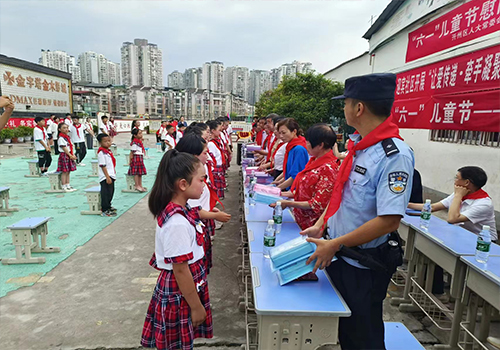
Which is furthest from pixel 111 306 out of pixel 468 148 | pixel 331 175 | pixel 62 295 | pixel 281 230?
pixel 468 148

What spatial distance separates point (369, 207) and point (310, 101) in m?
10.6

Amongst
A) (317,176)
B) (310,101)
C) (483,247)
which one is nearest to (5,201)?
(317,176)

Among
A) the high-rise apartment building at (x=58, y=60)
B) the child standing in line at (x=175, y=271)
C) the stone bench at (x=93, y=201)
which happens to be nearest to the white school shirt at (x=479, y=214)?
the child standing in line at (x=175, y=271)

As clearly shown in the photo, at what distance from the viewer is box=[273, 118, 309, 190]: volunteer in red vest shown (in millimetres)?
3518

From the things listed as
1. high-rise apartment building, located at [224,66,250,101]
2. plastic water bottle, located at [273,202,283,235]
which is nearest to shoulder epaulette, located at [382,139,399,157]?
plastic water bottle, located at [273,202,283,235]

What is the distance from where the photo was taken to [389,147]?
146 cm

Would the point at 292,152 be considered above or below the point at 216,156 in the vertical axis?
above

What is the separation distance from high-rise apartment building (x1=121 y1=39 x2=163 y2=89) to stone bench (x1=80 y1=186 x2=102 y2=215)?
250ft

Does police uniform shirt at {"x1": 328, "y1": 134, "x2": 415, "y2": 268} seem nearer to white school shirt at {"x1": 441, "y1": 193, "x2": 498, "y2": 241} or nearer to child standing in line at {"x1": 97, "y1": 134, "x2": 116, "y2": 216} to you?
white school shirt at {"x1": 441, "y1": 193, "x2": 498, "y2": 241}

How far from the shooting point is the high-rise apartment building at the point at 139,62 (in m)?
75.4

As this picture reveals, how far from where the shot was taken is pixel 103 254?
13.2ft

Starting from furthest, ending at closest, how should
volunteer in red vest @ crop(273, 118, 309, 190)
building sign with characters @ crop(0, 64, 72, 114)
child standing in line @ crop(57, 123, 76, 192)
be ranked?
1. building sign with characters @ crop(0, 64, 72, 114)
2. child standing in line @ crop(57, 123, 76, 192)
3. volunteer in red vest @ crop(273, 118, 309, 190)

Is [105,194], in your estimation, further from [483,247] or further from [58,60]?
[58,60]

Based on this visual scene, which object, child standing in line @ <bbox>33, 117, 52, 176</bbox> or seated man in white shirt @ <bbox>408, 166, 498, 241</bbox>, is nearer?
Result: seated man in white shirt @ <bbox>408, 166, 498, 241</bbox>
